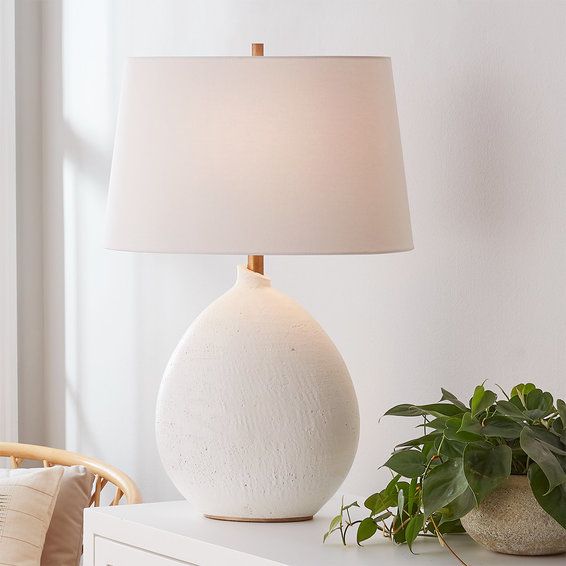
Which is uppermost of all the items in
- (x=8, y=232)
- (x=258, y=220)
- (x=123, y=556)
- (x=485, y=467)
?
(x=8, y=232)

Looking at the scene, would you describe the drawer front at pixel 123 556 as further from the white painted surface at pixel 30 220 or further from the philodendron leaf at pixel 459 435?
the white painted surface at pixel 30 220

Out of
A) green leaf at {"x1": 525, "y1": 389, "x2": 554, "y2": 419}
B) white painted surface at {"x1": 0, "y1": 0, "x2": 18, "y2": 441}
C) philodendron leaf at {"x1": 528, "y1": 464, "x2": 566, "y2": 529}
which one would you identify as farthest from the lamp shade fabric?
white painted surface at {"x1": 0, "y1": 0, "x2": 18, "y2": 441}

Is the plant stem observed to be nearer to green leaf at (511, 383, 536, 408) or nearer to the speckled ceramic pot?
the speckled ceramic pot

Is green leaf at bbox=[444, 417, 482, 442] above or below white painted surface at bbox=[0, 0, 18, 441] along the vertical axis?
below

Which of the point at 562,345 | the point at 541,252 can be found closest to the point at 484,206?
Answer: the point at 541,252

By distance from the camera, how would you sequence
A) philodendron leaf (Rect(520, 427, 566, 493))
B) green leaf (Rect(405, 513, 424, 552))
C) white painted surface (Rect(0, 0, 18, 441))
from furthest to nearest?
white painted surface (Rect(0, 0, 18, 441)), green leaf (Rect(405, 513, 424, 552)), philodendron leaf (Rect(520, 427, 566, 493))

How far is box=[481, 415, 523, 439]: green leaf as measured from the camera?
114 centimetres

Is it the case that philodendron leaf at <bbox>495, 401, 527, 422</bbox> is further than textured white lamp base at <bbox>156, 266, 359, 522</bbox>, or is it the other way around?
textured white lamp base at <bbox>156, 266, 359, 522</bbox>

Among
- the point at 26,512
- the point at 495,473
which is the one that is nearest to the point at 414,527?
the point at 495,473

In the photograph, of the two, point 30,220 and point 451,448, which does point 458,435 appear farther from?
point 30,220

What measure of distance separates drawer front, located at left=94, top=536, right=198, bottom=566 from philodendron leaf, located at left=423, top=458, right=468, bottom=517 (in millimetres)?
380

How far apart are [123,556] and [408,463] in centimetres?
49

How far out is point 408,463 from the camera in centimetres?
122

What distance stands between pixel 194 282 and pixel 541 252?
35.4 inches
